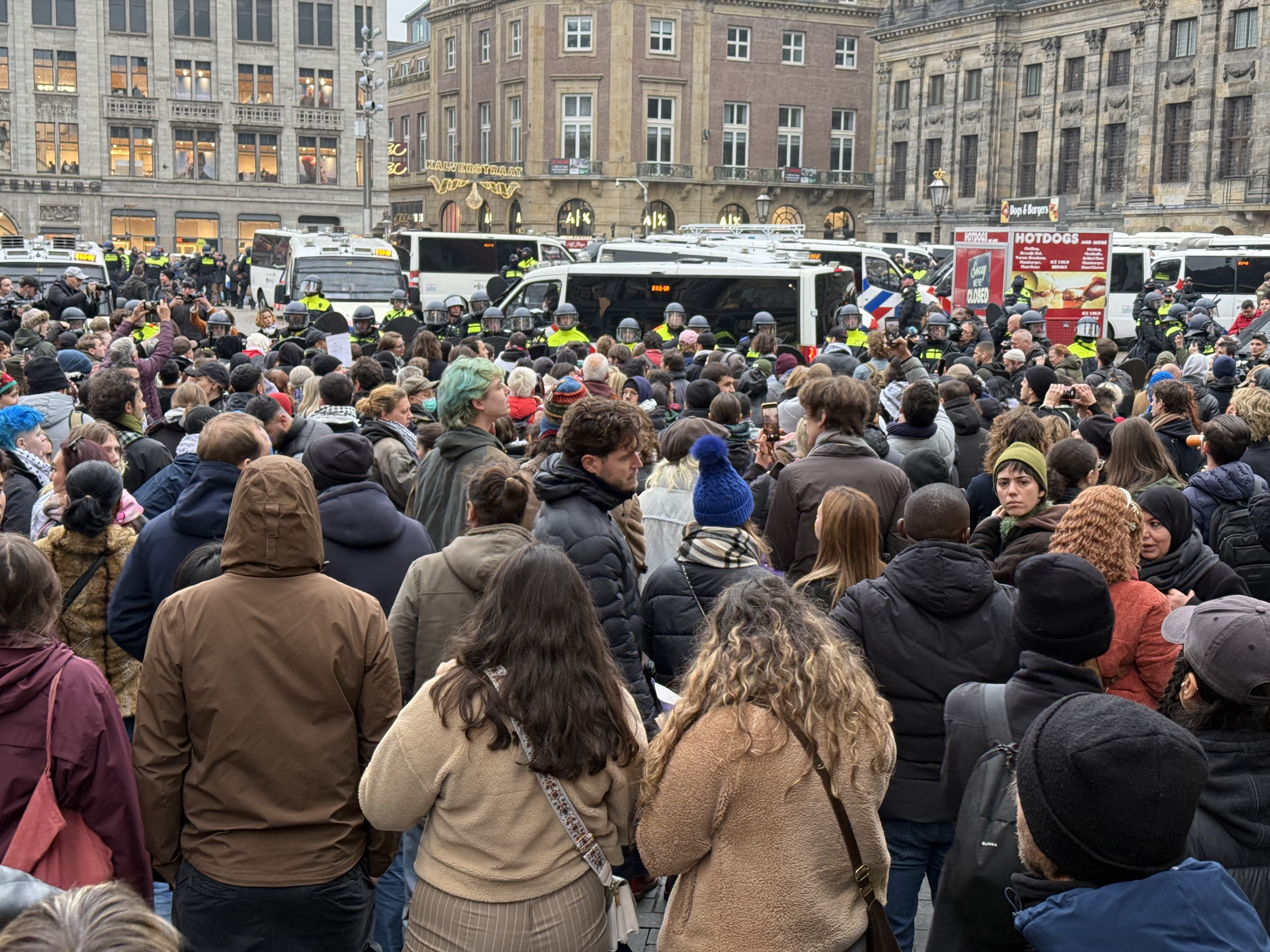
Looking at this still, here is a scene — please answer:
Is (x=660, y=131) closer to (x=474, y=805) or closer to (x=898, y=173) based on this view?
(x=898, y=173)

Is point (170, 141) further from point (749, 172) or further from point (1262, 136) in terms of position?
point (1262, 136)

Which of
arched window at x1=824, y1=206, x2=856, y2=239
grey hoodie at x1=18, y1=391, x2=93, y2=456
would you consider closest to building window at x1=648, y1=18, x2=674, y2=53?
arched window at x1=824, y1=206, x2=856, y2=239

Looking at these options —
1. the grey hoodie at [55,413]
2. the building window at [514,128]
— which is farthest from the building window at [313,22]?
the grey hoodie at [55,413]

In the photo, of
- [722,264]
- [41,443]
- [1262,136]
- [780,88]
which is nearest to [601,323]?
[722,264]

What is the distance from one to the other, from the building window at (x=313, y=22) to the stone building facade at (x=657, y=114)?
26.0 ft

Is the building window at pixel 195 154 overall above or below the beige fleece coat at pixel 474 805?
above

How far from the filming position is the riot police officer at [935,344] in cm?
1462

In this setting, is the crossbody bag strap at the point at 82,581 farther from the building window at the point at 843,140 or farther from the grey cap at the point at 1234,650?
the building window at the point at 843,140

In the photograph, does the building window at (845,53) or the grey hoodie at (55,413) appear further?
the building window at (845,53)

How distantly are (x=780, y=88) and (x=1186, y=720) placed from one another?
232 ft

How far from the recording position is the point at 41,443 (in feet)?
22.9

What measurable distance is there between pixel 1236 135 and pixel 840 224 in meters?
25.8

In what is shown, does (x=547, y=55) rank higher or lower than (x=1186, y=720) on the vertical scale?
higher

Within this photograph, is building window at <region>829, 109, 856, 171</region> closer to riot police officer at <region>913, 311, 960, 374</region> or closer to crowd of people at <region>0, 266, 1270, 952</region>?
riot police officer at <region>913, 311, 960, 374</region>
